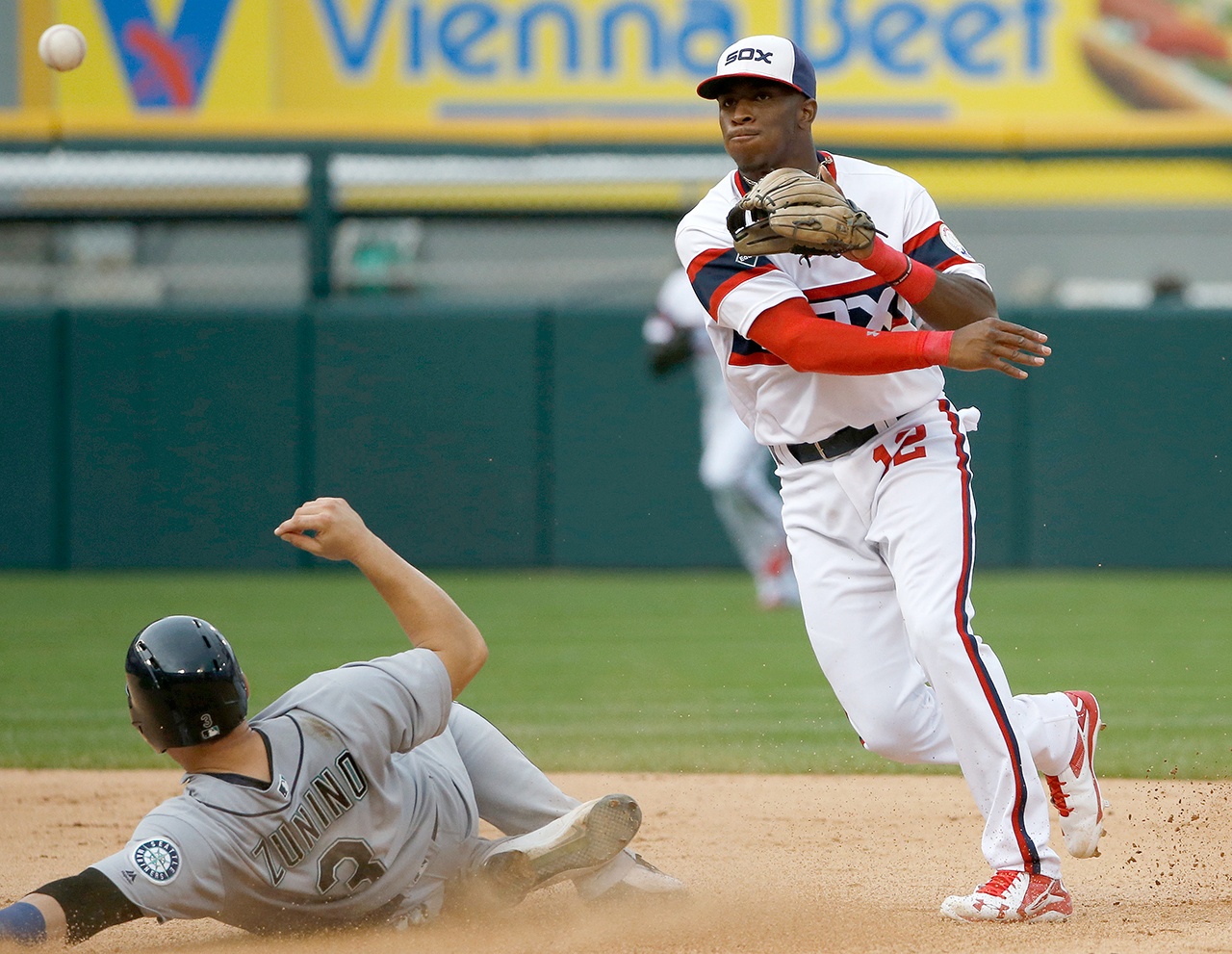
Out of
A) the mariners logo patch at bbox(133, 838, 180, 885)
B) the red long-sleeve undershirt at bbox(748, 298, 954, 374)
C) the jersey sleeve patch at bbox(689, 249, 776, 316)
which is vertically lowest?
the mariners logo patch at bbox(133, 838, 180, 885)

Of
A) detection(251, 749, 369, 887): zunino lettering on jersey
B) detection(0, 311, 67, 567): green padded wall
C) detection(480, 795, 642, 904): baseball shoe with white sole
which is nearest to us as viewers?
detection(251, 749, 369, 887): zunino lettering on jersey

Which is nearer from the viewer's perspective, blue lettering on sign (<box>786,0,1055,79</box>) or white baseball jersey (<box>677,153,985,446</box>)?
white baseball jersey (<box>677,153,985,446</box>)

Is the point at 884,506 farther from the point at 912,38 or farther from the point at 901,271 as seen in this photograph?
the point at 912,38

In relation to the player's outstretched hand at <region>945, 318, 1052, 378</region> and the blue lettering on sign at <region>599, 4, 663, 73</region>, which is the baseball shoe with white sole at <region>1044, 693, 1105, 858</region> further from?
the blue lettering on sign at <region>599, 4, 663, 73</region>

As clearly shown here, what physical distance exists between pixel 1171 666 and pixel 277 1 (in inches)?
530

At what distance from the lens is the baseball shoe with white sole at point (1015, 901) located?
9.62ft

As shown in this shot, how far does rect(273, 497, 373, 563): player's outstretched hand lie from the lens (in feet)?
8.57

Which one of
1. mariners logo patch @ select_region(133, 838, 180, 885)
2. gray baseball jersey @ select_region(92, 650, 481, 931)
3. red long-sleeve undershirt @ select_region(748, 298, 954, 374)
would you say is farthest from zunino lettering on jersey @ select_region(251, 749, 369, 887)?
red long-sleeve undershirt @ select_region(748, 298, 954, 374)

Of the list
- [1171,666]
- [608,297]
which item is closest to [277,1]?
[608,297]

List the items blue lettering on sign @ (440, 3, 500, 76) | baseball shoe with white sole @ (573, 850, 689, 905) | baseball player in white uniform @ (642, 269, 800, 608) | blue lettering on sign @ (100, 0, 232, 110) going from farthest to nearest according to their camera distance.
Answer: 1. blue lettering on sign @ (440, 3, 500, 76)
2. blue lettering on sign @ (100, 0, 232, 110)
3. baseball player in white uniform @ (642, 269, 800, 608)
4. baseball shoe with white sole @ (573, 850, 689, 905)

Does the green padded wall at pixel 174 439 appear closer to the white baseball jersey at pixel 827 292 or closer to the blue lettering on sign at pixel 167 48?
the white baseball jersey at pixel 827 292

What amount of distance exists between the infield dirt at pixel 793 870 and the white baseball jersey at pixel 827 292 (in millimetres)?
963

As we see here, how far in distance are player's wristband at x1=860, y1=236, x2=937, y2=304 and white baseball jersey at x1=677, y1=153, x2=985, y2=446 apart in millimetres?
112

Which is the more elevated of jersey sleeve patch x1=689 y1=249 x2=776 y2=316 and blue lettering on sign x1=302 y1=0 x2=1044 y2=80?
blue lettering on sign x1=302 y1=0 x2=1044 y2=80
